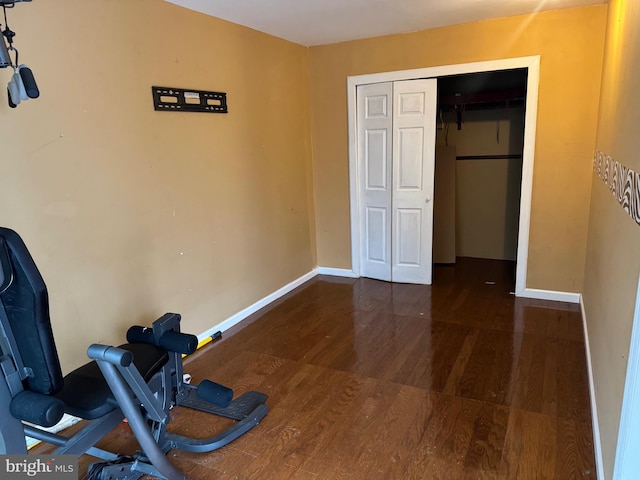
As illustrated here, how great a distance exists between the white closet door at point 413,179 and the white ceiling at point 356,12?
0.58 meters

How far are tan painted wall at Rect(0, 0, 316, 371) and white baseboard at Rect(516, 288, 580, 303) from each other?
7.70ft

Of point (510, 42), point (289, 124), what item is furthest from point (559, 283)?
point (289, 124)

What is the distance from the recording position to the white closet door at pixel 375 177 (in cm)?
431

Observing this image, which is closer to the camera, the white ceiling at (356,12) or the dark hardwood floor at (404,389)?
the dark hardwood floor at (404,389)

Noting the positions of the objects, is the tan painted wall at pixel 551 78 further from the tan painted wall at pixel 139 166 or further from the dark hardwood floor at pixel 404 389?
the tan painted wall at pixel 139 166

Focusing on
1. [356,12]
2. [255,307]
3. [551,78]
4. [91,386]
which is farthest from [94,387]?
[551,78]

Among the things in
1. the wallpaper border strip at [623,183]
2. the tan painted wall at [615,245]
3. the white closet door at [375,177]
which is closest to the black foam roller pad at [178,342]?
the tan painted wall at [615,245]

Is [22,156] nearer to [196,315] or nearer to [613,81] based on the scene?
[196,315]

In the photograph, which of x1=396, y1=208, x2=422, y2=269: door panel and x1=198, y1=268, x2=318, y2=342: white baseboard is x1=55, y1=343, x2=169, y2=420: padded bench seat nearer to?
x1=198, y1=268, x2=318, y2=342: white baseboard

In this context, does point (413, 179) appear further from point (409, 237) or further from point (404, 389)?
point (404, 389)

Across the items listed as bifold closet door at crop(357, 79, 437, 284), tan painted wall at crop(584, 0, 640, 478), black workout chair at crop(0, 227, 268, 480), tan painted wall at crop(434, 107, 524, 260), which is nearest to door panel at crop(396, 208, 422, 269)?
bifold closet door at crop(357, 79, 437, 284)

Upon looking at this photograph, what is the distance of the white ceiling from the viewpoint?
122 inches

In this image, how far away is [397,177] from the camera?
4.38 meters

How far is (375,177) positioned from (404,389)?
7.91 feet
